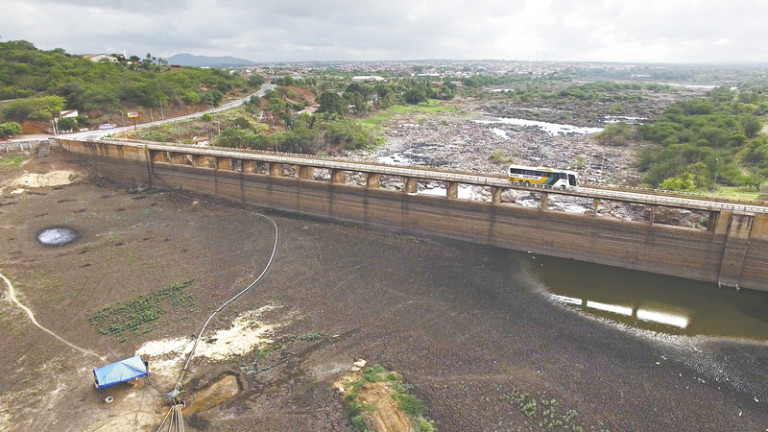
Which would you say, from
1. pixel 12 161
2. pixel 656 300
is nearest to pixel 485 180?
pixel 656 300

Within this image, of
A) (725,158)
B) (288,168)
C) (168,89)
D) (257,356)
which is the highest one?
(168,89)

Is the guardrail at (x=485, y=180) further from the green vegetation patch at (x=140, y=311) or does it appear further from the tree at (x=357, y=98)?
the tree at (x=357, y=98)

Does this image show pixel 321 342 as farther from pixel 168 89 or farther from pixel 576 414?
pixel 168 89

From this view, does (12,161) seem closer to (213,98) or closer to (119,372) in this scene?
(213,98)

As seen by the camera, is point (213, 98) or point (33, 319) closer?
point (33, 319)

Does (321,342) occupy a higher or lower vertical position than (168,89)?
lower

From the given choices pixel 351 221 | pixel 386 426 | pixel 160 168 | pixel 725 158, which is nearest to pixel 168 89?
pixel 160 168
